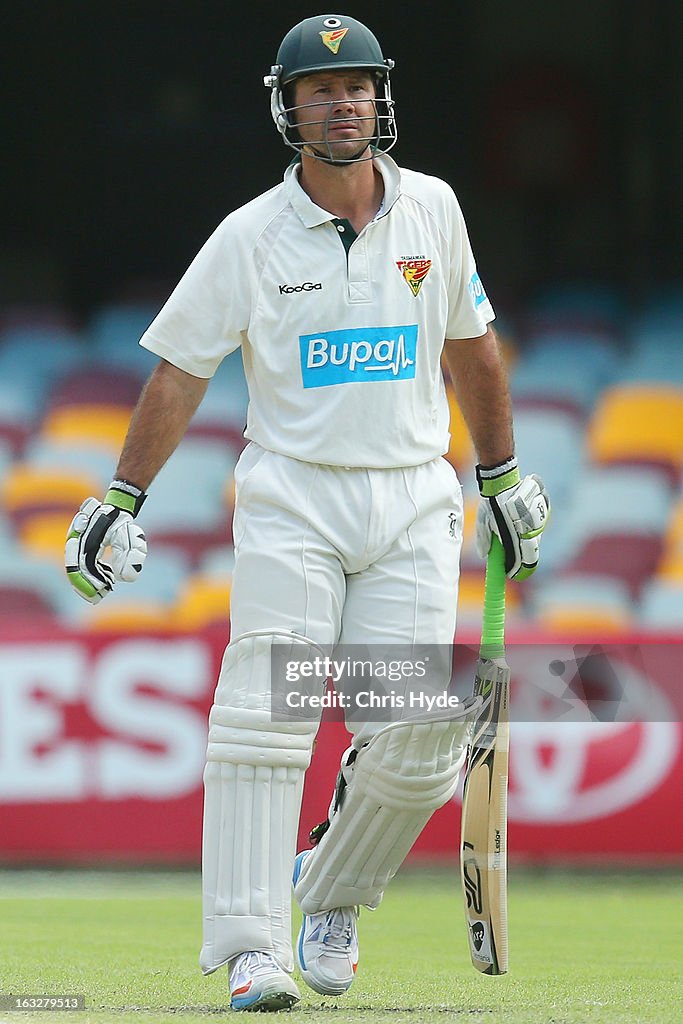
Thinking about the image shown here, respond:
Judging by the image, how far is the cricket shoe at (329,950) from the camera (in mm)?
3389

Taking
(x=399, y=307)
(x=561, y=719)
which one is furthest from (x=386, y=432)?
(x=561, y=719)

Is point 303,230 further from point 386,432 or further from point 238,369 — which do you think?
point 238,369

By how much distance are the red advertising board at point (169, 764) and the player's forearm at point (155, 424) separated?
2.56m

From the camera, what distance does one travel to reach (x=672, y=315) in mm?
9695

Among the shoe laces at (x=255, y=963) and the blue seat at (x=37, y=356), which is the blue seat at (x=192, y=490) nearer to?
the blue seat at (x=37, y=356)


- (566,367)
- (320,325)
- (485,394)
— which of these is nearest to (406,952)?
(485,394)

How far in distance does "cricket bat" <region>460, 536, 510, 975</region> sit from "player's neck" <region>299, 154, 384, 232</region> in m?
0.82

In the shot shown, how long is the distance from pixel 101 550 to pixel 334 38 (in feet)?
3.59

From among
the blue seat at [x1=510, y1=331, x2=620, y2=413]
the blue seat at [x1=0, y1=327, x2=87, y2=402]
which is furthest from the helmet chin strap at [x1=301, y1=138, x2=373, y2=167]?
the blue seat at [x1=0, y1=327, x2=87, y2=402]

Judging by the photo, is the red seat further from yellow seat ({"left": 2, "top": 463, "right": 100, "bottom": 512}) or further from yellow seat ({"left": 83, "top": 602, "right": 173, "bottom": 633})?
yellow seat ({"left": 2, "top": 463, "right": 100, "bottom": 512})

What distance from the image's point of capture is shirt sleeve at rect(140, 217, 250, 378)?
10.9 feet

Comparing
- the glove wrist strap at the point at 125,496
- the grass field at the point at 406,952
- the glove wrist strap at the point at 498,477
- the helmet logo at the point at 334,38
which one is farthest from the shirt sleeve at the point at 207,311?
the grass field at the point at 406,952

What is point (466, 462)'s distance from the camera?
8.95 meters

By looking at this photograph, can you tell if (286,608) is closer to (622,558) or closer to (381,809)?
(381,809)
